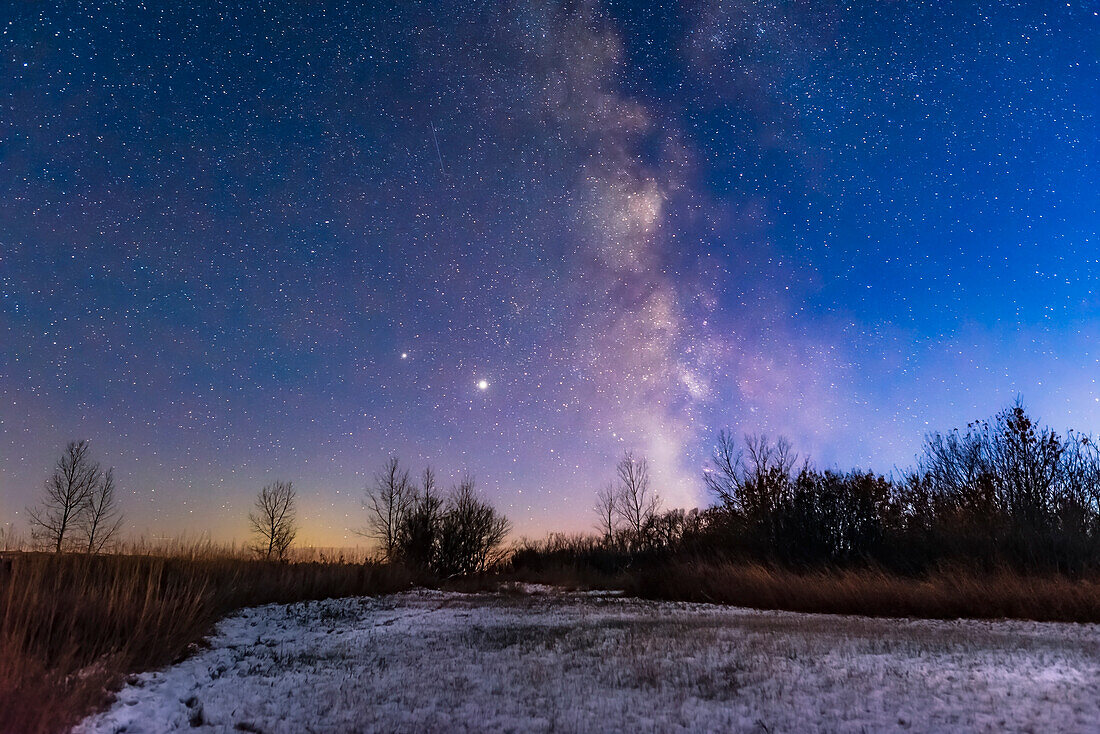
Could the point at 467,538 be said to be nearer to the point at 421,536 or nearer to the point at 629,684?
the point at 421,536

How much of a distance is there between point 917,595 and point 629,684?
42.0 ft

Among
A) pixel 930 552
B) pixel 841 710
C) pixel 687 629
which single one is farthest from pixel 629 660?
pixel 930 552

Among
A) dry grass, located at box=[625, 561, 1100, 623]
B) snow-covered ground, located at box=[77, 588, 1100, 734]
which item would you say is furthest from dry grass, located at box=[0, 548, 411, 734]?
dry grass, located at box=[625, 561, 1100, 623]

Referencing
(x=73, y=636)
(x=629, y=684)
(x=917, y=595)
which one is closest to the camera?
(x=629, y=684)

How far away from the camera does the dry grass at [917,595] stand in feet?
41.5

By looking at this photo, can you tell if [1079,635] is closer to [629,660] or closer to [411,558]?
[629,660]

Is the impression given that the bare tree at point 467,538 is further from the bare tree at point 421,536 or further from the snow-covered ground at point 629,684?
the snow-covered ground at point 629,684

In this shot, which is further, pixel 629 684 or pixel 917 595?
pixel 917 595

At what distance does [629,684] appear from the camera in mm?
5340

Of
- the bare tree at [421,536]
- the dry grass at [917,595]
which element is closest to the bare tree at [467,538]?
the bare tree at [421,536]

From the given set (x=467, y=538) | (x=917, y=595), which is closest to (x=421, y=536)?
(x=467, y=538)

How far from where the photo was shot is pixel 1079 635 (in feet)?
27.9

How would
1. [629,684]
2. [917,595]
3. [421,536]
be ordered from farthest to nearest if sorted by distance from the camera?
[421,536] → [917,595] → [629,684]

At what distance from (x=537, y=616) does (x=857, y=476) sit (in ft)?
78.1
